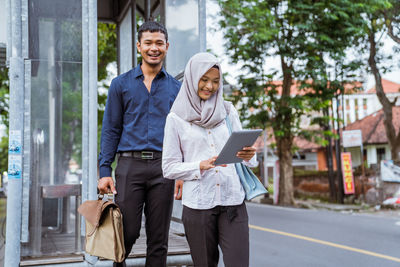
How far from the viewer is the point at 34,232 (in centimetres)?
491

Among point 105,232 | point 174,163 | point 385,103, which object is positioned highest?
point 385,103

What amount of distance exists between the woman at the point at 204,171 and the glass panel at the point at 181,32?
1.86 metres

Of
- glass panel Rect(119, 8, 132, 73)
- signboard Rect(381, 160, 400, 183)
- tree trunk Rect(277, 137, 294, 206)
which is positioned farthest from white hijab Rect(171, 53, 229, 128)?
tree trunk Rect(277, 137, 294, 206)

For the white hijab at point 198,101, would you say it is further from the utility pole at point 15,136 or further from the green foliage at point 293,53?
the green foliage at point 293,53

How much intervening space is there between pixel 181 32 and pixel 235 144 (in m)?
2.86

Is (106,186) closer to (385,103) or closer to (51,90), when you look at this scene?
(51,90)

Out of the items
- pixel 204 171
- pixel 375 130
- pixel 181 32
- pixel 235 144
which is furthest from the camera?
pixel 375 130

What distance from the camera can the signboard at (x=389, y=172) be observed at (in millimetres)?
15291

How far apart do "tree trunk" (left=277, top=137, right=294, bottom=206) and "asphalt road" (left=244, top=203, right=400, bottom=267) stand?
439cm

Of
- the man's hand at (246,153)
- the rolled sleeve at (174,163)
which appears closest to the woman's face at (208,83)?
the rolled sleeve at (174,163)

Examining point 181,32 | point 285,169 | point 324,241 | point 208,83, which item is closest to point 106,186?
point 208,83

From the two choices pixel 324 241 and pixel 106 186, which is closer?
pixel 106 186

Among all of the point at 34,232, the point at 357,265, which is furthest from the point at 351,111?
the point at 34,232

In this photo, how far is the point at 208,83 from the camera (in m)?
2.48
